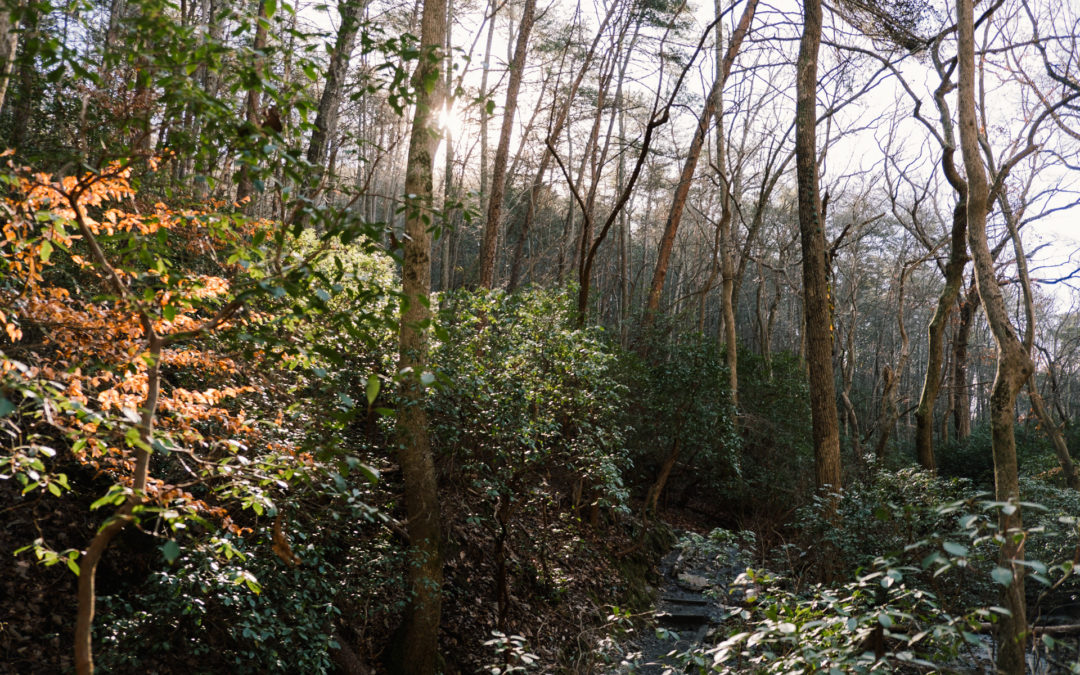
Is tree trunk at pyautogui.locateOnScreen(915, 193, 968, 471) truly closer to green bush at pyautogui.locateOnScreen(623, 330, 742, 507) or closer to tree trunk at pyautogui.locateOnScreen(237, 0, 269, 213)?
green bush at pyautogui.locateOnScreen(623, 330, 742, 507)

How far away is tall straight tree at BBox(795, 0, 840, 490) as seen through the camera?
755 cm

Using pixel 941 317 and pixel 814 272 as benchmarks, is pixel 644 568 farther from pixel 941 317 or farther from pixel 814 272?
pixel 941 317

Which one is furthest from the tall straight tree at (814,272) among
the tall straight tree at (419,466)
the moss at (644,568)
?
the tall straight tree at (419,466)

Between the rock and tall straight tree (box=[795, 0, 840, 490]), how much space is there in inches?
128

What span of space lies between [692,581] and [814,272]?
5243 mm

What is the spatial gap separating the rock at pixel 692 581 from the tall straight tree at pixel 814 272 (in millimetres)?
3250

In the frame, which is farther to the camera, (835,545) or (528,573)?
(528,573)

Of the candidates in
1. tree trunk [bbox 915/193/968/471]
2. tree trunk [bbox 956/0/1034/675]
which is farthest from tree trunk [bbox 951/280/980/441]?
tree trunk [bbox 956/0/1034/675]

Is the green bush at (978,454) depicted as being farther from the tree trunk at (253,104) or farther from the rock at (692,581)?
the tree trunk at (253,104)

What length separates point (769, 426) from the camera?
12.9m

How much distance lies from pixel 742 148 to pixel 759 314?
16.4 ft

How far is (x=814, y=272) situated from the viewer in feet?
25.1

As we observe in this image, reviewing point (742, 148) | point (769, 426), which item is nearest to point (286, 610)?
point (769, 426)

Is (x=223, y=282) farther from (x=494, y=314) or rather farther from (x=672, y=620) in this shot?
(x=672, y=620)
